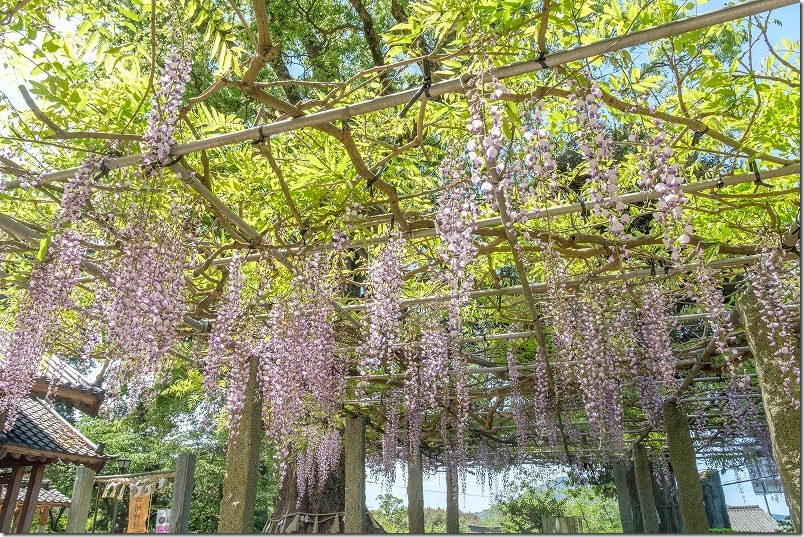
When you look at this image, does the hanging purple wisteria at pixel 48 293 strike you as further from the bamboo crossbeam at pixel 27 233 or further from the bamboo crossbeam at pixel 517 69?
the bamboo crossbeam at pixel 517 69

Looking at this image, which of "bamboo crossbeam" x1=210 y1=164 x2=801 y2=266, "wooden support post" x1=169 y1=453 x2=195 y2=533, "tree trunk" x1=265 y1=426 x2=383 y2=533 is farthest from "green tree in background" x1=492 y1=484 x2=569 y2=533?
"bamboo crossbeam" x1=210 y1=164 x2=801 y2=266

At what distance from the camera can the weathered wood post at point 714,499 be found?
629 inches

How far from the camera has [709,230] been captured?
3.89 meters

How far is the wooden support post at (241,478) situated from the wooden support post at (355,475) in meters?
3.40

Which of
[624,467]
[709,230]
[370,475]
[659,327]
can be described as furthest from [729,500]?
[709,230]

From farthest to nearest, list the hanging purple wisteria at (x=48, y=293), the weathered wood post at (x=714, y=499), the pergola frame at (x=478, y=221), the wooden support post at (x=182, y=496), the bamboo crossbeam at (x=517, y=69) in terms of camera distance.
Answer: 1. the weathered wood post at (x=714, y=499)
2. the wooden support post at (x=182, y=496)
3. the hanging purple wisteria at (x=48, y=293)
4. the pergola frame at (x=478, y=221)
5. the bamboo crossbeam at (x=517, y=69)

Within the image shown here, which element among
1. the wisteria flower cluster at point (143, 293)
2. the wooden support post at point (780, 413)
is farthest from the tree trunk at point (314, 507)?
the wooden support post at point (780, 413)

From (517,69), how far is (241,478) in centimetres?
357

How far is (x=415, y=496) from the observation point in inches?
389

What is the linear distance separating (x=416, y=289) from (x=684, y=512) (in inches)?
160

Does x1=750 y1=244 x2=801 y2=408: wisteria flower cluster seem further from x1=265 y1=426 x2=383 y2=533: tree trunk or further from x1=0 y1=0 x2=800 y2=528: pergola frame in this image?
x1=265 y1=426 x2=383 y2=533: tree trunk

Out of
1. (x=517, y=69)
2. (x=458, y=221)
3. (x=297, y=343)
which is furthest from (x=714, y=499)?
(x=517, y=69)

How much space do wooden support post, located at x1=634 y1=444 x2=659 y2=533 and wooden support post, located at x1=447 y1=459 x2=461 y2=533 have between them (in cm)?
343

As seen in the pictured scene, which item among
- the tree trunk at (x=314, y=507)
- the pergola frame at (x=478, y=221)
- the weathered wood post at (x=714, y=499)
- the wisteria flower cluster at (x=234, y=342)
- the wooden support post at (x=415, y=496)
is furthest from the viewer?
the weathered wood post at (x=714, y=499)
